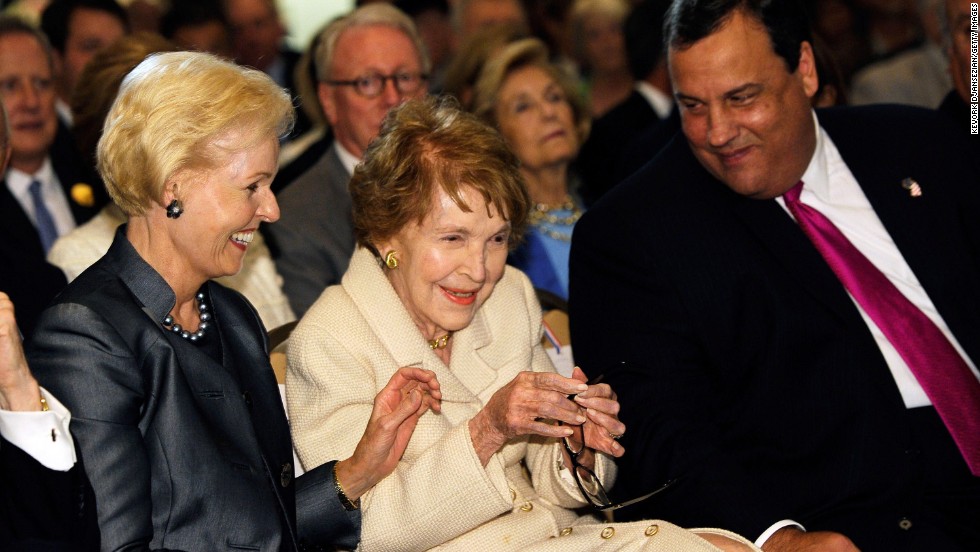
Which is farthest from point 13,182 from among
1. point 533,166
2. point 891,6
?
point 891,6

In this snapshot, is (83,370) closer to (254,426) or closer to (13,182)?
(254,426)

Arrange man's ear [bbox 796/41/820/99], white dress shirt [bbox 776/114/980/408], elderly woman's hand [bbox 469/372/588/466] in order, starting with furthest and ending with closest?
man's ear [bbox 796/41/820/99], white dress shirt [bbox 776/114/980/408], elderly woman's hand [bbox 469/372/588/466]

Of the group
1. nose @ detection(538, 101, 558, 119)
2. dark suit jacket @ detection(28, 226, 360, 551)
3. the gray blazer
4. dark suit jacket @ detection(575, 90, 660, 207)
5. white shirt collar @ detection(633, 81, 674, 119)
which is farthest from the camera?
white shirt collar @ detection(633, 81, 674, 119)

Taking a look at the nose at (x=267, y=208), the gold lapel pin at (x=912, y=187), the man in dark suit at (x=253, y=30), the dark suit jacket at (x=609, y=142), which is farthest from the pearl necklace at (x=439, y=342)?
the man in dark suit at (x=253, y=30)

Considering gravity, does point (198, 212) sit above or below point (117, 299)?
above

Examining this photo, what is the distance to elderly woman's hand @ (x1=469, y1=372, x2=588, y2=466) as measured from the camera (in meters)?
2.40

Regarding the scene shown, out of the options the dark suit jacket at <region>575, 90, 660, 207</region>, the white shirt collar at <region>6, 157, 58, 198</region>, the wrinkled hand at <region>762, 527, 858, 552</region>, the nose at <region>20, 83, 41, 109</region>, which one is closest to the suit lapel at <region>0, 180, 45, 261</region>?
the white shirt collar at <region>6, 157, 58, 198</region>

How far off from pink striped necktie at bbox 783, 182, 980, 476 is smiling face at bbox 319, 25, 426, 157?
5.57 ft

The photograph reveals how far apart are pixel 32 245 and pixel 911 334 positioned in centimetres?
287

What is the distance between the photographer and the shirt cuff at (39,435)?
2.02m

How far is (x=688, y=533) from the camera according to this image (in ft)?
8.14

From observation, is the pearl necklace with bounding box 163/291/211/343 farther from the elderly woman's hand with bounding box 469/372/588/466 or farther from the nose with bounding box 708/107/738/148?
the nose with bounding box 708/107/738/148

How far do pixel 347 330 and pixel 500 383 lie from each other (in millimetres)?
431

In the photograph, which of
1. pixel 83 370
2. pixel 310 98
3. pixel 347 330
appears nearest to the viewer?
pixel 83 370
